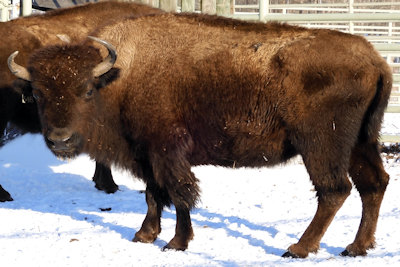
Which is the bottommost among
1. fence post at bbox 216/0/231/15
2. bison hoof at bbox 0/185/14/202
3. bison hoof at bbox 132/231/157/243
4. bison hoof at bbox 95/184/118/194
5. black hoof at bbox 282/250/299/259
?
bison hoof at bbox 95/184/118/194

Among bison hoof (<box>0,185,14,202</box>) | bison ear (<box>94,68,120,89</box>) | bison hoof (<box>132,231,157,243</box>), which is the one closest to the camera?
Answer: bison ear (<box>94,68,120,89</box>)

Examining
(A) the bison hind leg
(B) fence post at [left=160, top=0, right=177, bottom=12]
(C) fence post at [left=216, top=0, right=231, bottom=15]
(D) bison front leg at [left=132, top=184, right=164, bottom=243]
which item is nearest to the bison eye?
(A) the bison hind leg

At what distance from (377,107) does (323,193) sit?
875 mm

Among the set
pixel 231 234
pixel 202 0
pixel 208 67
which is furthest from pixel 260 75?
pixel 202 0

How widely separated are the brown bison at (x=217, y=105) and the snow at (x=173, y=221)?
33 centimetres

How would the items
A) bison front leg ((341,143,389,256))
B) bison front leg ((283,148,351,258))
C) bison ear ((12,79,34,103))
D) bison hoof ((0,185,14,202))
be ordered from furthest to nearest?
bison hoof ((0,185,14,202)) → bison ear ((12,79,34,103)) → bison front leg ((341,143,389,256)) → bison front leg ((283,148,351,258))

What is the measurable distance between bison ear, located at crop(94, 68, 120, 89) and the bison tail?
231 centimetres

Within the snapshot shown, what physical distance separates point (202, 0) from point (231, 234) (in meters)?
5.51

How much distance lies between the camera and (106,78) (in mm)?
6090

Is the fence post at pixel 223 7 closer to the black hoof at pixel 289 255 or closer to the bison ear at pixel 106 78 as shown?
the bison ear at pixel 106 78

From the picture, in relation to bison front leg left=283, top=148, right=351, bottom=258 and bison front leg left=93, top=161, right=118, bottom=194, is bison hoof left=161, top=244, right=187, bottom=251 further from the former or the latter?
bison front leg left=93, top=161, right=118, bottom=194

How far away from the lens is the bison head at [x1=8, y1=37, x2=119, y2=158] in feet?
18.9

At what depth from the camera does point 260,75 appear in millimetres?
5754

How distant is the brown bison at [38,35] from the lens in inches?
319
